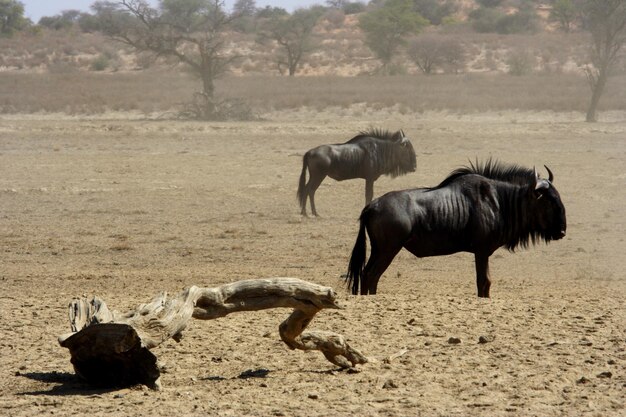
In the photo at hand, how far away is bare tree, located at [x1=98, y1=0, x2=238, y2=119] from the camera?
114 feet

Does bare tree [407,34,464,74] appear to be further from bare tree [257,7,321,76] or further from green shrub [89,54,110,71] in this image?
green shrub [89,54,110,71]

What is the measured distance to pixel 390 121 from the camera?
30.0 m

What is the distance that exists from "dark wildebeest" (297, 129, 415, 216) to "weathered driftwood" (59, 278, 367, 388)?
31.2ft

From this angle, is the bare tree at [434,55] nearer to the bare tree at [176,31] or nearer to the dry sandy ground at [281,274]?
the bare tree at [176,31]

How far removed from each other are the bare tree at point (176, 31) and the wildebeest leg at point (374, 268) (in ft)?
74.7

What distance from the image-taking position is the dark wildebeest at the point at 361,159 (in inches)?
641

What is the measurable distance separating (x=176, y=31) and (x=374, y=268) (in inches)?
1359

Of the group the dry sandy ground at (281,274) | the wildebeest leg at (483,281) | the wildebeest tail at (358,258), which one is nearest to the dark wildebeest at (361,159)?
the dry sandy ground at (281,274)

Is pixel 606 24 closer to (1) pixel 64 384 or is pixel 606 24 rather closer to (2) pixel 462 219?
(2) pixel 462 219

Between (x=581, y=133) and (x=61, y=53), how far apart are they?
41.2 metres

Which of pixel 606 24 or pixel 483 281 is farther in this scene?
pixel 606 24

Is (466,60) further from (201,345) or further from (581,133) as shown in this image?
(201,345)

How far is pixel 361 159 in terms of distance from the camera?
16.5m

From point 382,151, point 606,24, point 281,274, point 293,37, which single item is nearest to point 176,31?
point 293,37
